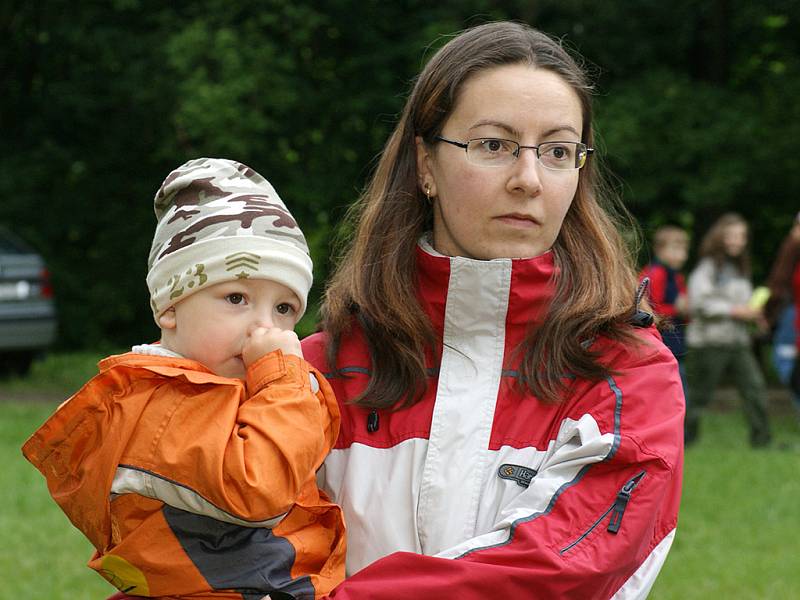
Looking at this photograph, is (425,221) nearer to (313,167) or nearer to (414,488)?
(414,488)

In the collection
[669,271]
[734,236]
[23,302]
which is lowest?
[23,302]

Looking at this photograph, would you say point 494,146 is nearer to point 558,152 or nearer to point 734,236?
point 558,152

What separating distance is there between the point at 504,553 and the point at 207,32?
46.4 ft

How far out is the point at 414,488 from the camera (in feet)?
7.69

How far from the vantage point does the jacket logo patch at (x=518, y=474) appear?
7.46ft

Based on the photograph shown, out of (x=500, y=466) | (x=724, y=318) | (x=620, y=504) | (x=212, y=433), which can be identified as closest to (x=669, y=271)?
(x=724, y=318)

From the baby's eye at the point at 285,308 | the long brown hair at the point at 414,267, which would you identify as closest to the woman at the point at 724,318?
the long brown hair at the point at 414,267

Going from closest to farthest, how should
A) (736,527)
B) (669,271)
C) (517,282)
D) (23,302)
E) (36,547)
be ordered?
(517,282) < (36,547) < (736,527) < (669,271) < (23,302)

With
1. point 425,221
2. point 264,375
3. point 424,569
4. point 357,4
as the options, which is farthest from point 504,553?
point 357,4

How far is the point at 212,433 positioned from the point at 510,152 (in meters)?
0.81

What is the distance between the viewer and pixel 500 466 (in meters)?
2.31

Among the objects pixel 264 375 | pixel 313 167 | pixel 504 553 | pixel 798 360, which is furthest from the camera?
pixel 313 167

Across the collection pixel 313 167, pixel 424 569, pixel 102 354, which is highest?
pixel 424 569

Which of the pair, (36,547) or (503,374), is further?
(36,547)
